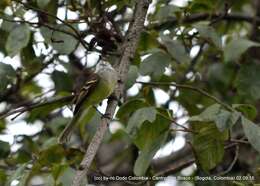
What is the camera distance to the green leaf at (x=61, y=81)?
13.9 feet

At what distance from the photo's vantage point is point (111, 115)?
2.88 metres

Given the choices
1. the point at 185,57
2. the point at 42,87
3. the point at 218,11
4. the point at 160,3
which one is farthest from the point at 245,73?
the point at 42,87

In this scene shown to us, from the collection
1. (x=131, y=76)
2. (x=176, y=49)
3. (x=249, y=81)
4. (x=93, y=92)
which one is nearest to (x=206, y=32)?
(x=176, y=49)

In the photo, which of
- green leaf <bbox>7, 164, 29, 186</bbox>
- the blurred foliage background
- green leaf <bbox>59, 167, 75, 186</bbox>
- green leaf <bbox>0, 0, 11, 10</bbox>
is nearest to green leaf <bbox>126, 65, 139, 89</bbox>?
the blurred foliage background

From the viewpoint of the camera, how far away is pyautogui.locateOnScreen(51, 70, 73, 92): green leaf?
4.23 meters

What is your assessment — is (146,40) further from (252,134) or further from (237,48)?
(252,134)

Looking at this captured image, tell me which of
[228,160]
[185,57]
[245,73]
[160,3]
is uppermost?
[160,3]

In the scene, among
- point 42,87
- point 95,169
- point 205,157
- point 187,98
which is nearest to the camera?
point 205,157

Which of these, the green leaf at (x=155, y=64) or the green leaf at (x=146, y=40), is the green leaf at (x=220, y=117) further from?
the green leaf at (x=146, y=40)

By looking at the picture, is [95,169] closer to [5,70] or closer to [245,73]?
[5,70]

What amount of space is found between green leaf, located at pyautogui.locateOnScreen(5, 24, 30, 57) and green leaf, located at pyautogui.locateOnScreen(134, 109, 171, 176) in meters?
0.93

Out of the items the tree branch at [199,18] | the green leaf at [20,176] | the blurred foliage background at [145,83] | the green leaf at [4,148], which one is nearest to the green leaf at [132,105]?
the blurred foliage background at [145,83]

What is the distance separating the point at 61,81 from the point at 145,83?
2.95 ft

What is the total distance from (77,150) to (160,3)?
3.97 ft
